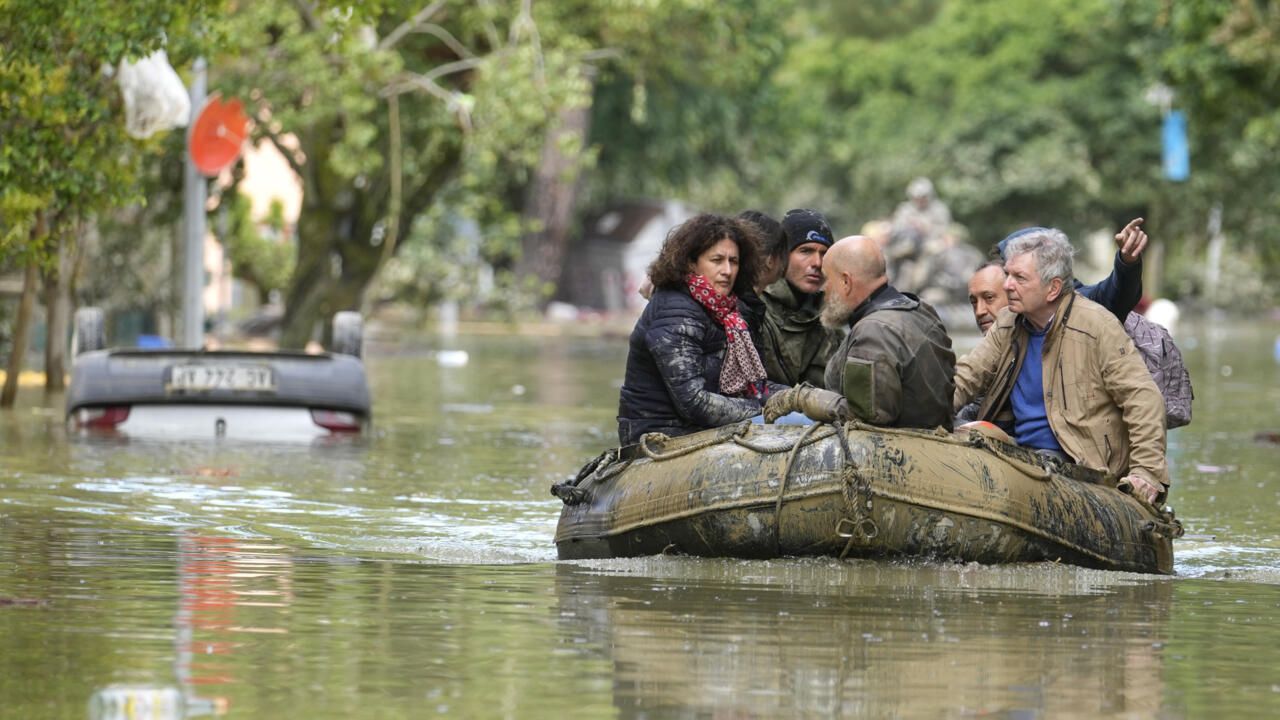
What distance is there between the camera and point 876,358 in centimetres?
984

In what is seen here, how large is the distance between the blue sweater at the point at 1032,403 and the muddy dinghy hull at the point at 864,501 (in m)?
0.39

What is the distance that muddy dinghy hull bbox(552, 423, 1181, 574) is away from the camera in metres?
9.77

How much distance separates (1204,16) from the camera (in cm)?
3347

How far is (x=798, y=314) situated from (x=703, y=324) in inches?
29.2

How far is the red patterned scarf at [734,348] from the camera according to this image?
10664 mm

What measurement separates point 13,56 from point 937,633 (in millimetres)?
9074

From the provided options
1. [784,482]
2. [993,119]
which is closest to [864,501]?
[784,482]

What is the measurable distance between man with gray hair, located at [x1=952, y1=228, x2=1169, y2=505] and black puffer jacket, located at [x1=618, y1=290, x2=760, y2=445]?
0.99m

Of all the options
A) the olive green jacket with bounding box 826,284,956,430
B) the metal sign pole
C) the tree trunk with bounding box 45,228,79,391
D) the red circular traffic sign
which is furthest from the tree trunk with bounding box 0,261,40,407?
the olive green jacket with bounding box 826,284,956,430

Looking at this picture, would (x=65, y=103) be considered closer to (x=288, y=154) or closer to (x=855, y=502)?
(x=855, y=502)

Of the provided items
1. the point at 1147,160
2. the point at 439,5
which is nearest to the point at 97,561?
the point at 439,5

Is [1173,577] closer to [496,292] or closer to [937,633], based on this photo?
[937,633]

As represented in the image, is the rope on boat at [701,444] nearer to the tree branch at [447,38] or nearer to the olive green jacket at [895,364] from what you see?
the olive green jacket at [895,364]

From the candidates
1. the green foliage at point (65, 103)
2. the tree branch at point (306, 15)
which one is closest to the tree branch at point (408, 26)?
the tree branch at point (306, 15)
